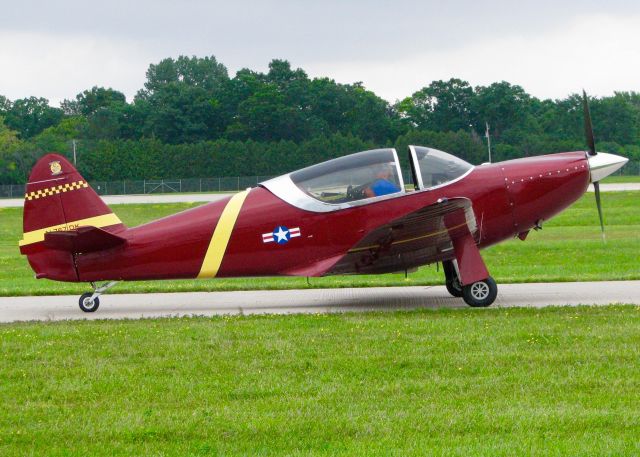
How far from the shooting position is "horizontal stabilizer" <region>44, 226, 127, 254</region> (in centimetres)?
1488

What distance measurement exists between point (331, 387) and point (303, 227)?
5.87 metres

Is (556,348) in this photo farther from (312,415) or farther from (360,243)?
(360,243)

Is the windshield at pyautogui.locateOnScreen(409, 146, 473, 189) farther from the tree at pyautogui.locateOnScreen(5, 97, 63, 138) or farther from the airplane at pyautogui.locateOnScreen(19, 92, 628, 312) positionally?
the tree at pyautogui.locateOnScreen(5, 97, 63, 138)

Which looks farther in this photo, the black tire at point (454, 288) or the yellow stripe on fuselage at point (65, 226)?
the black tire at point (454, 288)

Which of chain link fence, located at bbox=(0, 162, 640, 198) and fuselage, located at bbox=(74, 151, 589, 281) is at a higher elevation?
chain link fence, located at bbox=(0, 162, 640, 198)

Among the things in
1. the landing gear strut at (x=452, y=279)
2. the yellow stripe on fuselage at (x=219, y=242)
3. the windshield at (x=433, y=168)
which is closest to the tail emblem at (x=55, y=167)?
the yellow stripe on fuselage at (x=219, y=242)

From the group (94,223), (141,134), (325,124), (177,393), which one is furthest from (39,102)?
(177,393)

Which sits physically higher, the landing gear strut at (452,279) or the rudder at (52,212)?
the rudder at (52,212)

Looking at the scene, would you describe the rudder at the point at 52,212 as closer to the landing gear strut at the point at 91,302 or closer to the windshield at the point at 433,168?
the landing gear strut at the point at 91,302

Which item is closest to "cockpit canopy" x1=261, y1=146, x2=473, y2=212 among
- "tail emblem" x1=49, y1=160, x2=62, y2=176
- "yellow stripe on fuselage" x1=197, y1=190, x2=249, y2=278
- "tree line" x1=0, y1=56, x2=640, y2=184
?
"yellow stripe on fuselage" x1=197, y1=190, x2=249, y2=278

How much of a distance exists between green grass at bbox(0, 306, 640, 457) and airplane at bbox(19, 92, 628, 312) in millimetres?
1722

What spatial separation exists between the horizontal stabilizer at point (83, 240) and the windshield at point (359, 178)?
10.1 ft

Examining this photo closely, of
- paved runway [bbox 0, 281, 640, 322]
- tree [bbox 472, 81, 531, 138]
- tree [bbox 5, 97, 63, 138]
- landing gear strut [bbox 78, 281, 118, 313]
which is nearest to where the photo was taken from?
paved runway [bbox 0, 281, 640, 322]

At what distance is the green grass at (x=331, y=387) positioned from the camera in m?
7.59
